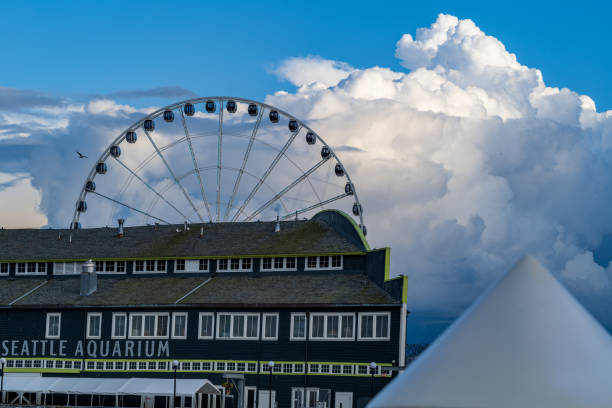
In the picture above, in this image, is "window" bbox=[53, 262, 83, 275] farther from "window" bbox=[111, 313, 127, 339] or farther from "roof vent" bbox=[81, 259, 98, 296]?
"window" bbox=[111, 313, 127, 339]

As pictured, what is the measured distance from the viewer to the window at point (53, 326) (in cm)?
5891

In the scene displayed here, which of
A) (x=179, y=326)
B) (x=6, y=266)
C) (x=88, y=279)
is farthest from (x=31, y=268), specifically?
(x=179, y=326)

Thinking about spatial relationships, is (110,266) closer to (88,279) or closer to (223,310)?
(88,279)

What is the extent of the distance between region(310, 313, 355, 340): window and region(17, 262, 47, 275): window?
2101 cm

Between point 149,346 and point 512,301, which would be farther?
point 149,346

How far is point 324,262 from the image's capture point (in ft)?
188

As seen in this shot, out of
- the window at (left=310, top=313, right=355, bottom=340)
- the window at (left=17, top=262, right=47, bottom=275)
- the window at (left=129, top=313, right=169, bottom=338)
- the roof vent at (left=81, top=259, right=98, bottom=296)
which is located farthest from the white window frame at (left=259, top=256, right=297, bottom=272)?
the window at (left=17, top=262, right=47, bottom=275)

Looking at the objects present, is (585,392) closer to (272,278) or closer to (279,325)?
(279,325)

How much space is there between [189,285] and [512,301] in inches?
2150

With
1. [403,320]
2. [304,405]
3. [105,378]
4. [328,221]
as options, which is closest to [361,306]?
[403,320]

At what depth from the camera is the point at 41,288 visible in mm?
61969

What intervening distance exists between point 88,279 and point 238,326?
11301 millimetres

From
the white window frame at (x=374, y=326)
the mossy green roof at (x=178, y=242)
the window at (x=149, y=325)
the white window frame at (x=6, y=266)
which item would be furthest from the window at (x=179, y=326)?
the white window frame at (x=6, y=266)

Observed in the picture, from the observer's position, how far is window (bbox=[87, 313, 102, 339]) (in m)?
58.1
